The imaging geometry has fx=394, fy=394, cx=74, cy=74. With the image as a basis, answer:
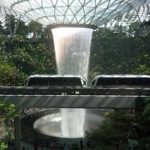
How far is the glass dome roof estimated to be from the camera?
43062 millimetres

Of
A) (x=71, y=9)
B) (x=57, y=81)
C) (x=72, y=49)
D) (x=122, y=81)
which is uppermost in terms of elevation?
(x=71, y=9)

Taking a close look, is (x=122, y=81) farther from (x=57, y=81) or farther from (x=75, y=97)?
(x=75, y=97)

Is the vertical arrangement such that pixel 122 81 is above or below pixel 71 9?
below

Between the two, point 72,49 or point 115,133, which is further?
point 72,49

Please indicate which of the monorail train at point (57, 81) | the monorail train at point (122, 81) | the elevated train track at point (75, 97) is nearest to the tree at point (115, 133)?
the elevated train track at point (75, 97)

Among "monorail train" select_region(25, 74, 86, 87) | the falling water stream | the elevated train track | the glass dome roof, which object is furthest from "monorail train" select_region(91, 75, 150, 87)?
the glass dome roof

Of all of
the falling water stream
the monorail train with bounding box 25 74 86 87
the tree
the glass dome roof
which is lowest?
the tree

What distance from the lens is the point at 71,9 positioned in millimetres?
43875

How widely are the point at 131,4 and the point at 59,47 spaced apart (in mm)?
9445

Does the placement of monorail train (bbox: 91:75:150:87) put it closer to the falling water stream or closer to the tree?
the falling water stream

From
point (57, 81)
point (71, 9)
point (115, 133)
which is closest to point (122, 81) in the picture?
point (57, 81)

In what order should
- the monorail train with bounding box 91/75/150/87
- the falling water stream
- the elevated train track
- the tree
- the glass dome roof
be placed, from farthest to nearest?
the glass dome roof < the falling water stream < the monorail train with bounding box 91/75/150/87 < the elevated train track < the tree

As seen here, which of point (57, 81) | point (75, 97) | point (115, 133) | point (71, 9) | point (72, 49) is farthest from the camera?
point (71, 9)

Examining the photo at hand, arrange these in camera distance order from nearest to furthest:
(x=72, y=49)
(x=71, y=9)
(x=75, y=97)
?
(x=75, y=97), (x=72, y=49), (x=71, y=9)
